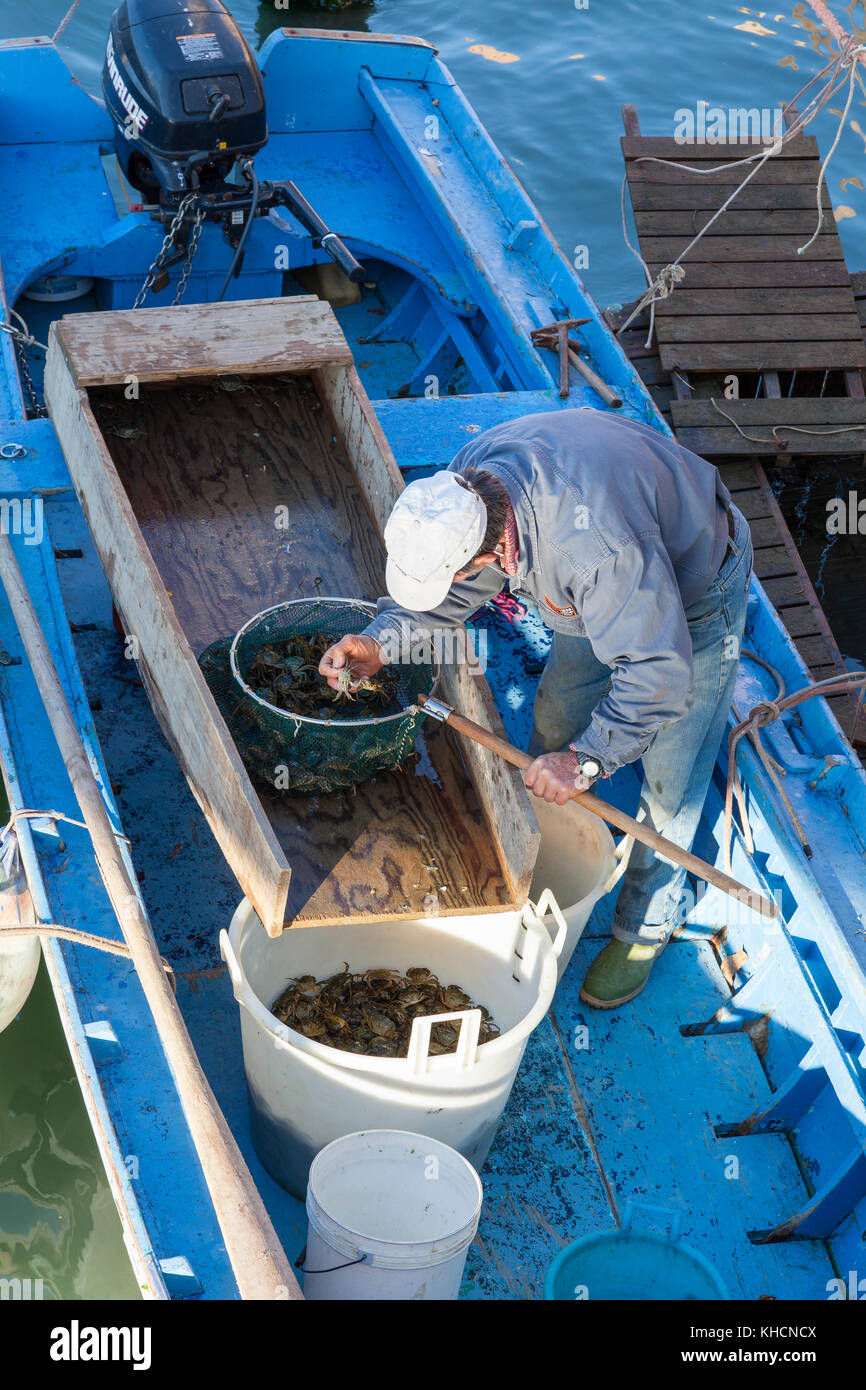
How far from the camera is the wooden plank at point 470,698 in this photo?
10.7 ft

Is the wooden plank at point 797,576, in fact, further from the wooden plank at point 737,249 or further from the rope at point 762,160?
the wooden plank at point 737,249

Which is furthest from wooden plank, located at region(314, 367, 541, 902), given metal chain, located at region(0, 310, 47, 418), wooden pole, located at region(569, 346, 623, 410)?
metal chain, located at region(0, 310, 47, 418)

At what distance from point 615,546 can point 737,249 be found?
444 centimetres

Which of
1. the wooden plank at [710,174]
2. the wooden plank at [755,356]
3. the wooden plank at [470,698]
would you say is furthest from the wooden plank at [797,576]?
the wooden plank at [470,698]

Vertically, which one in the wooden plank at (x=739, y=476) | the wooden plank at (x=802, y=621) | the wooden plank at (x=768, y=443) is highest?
the wooden plank at (x=768, y=443)

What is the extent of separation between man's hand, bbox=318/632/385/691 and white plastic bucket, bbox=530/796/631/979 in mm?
595

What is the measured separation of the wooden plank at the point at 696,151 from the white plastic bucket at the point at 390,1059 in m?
4.86

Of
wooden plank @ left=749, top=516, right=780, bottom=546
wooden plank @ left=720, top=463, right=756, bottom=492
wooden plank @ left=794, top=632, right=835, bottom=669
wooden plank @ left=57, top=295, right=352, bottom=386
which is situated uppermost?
wooden plank @ left=57, top=295, right=352, bottom=386

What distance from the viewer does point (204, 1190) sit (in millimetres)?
3002

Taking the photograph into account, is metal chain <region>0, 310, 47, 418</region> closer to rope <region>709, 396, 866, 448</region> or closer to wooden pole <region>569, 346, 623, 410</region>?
wooden pole <region>569, 346, 623, 410</region>

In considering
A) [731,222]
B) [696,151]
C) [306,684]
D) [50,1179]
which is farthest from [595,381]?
[50,1179]

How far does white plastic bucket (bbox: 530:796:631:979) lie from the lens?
140 inches

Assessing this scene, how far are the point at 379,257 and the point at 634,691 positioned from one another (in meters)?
3.68
